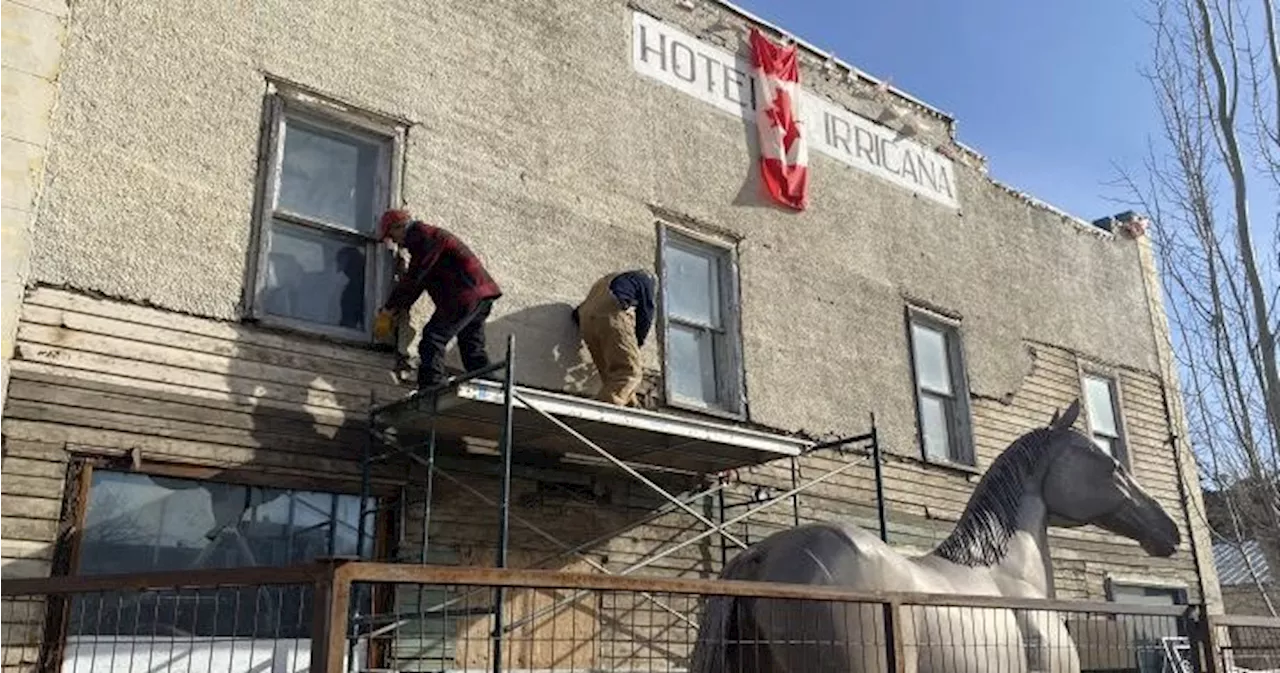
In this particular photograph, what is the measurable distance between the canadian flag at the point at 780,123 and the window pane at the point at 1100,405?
5.58 m

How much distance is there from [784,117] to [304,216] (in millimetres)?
5693

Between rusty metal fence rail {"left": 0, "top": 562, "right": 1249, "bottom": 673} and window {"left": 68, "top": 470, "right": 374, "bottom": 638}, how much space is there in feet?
0.08

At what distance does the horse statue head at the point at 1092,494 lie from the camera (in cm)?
813

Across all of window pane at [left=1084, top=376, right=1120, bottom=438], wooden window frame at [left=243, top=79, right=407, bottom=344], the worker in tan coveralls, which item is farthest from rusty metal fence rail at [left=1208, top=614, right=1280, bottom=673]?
wooden window frame at [left=243, top=79, right=407, bottom=344]

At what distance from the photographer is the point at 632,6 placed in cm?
1088

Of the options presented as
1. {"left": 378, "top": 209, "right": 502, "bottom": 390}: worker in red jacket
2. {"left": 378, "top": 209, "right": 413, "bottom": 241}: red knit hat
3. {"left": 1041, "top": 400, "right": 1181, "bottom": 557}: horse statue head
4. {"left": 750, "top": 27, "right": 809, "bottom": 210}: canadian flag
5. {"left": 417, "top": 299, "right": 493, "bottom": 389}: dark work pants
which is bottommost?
{"left": 1041, "top": 400, "right": 1181, "bottom": 557}: horse statue head

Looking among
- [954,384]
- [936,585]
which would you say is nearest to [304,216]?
[936,585]

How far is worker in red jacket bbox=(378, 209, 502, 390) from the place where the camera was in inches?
306

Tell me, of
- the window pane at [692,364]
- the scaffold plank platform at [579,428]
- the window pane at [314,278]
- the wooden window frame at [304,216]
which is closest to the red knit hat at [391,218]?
the wooden window frame at [304,216]

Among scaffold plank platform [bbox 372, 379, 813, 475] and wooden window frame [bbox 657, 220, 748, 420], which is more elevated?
wooden window frame [bbox 657, 220, 748, 420]

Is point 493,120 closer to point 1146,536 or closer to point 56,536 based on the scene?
point 56,536

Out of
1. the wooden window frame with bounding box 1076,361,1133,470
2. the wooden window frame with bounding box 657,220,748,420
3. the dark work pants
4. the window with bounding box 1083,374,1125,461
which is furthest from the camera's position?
the window with bounding box 1083,374,1125,461

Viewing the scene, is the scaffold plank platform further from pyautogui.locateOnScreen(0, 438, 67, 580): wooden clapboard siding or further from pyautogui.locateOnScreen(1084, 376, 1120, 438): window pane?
pyautogui.locateOnScreen(1084, 376, 1120, 438): window pane

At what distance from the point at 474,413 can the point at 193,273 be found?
2.04 m
